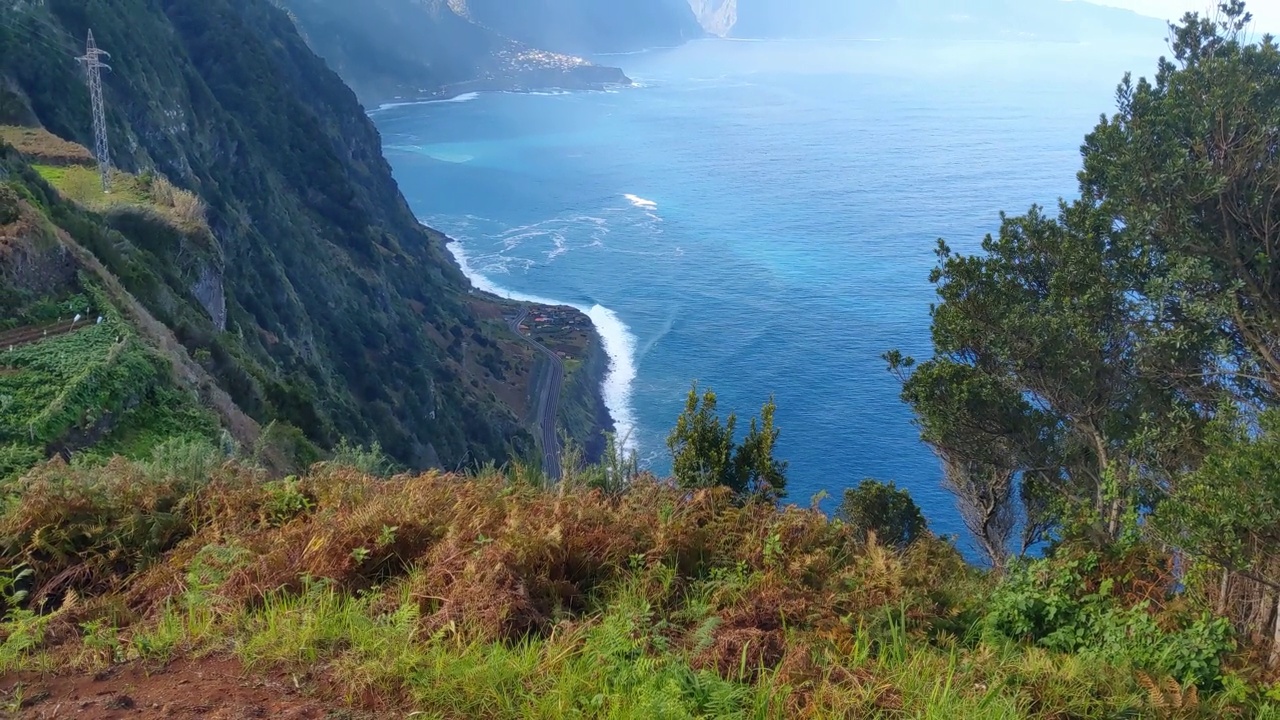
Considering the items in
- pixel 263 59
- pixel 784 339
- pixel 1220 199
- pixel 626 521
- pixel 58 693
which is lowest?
pixel 784 339

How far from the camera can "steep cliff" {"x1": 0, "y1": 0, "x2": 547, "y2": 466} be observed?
25.6 meters

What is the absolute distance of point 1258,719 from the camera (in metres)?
5.45

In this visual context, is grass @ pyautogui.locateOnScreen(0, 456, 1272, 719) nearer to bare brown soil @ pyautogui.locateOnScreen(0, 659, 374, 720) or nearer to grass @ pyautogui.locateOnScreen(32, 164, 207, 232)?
bare brown soil @ pyautogui.locateOnScreen(0, 659, 374, 720)

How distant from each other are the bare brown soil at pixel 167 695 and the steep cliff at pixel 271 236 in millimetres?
16580

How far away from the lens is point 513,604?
5562mm

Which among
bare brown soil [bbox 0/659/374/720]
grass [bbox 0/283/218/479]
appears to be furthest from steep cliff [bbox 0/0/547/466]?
bare brown soil [bbox 0/659/374/720]

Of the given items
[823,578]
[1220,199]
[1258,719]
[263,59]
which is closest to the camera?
[1258,719]

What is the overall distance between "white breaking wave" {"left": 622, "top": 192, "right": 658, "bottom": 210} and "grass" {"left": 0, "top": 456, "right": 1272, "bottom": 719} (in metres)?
103

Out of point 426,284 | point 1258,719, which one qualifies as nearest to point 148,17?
point 426,284

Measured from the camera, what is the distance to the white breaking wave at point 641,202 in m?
108

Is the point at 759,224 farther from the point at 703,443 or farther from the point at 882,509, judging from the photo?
the point at 703,443

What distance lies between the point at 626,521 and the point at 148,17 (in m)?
61.3

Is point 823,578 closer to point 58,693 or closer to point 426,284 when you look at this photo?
point 58,693

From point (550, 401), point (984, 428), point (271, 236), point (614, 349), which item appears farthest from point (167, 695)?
point (614, 349)
